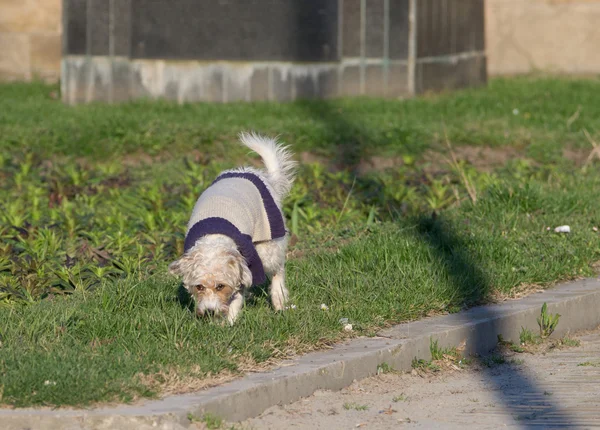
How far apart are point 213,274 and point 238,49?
905 cm

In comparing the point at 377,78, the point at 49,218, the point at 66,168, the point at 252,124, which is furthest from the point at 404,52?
the point at 49,218

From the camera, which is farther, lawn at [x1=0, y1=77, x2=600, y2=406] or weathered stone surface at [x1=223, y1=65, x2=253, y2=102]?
weathered stone surface at [x1=223, y1=65, x2=253, y2=102]

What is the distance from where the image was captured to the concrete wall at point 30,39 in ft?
54.4

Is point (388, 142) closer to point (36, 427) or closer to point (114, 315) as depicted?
point (114, 315)

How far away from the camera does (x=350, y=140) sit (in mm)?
11828

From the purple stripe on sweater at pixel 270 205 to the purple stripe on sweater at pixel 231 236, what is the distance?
0.35 m

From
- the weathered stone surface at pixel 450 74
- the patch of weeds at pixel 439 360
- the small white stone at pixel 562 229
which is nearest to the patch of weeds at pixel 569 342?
the patch of weeds at pixel 439 360

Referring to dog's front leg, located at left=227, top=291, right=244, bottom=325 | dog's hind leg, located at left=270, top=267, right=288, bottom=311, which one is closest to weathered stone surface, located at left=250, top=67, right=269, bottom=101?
dog's hind leg, located at left=270, top=267, right=288, bottom=311

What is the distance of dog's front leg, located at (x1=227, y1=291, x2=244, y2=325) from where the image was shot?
609 centimetres

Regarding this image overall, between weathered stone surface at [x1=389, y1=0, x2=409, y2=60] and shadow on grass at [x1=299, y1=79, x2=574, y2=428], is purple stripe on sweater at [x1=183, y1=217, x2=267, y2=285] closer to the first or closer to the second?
shadow on grass at [x1=299, y1=79, x2=574, y2=428]

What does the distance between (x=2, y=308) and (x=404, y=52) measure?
9235 millimetres

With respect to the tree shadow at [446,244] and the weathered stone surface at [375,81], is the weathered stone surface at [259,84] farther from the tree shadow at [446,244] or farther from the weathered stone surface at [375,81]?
the weathered stone surface at [375,81]

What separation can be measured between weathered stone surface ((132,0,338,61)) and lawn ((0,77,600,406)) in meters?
0.89

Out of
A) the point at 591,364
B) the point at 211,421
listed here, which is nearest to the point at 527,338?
the point at 591,364
